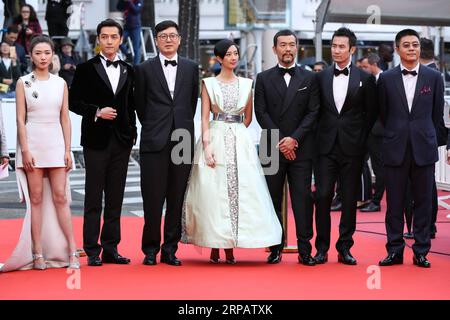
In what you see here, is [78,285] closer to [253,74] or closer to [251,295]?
[251,295]

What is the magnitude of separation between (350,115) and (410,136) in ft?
1.72

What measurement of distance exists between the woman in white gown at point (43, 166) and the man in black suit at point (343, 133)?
212 centimetres

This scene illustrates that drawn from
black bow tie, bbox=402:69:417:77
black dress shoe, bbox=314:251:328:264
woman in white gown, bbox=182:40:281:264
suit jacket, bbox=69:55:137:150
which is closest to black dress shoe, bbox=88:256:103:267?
woman in white gown, bbox=182:40:281:264

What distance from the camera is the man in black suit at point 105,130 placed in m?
8.05

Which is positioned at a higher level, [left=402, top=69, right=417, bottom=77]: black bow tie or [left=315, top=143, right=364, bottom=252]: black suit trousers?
[left=402, top=69, right=417, bottom=77]: black bow tie

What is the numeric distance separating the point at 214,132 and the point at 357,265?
1.63 m

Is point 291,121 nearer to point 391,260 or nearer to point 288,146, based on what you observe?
point 288,146

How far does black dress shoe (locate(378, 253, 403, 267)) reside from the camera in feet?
26.5

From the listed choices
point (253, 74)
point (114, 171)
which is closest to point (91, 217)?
point (114, 171)

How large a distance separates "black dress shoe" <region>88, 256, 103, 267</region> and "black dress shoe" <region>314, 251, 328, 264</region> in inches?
71.3

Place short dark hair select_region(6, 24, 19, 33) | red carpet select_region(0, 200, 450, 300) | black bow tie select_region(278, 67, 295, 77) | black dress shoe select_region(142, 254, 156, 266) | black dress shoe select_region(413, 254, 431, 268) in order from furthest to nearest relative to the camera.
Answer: short dark hair select_region(6, 24, 19, 33), black bow tie select_region(278, 67, 295, 77), black dress shoe select_region(142, 254, 156, 266), black dress shoe select_region(413, 254, 431, 268), red carpet select_region(0, 200, 450, 300)

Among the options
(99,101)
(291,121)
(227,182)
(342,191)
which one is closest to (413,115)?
(342,191)

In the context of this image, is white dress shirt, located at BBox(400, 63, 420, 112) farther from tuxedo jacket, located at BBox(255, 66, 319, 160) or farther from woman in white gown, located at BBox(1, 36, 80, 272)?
woman in white gown, located at BBox(1, 36, 80, 272)

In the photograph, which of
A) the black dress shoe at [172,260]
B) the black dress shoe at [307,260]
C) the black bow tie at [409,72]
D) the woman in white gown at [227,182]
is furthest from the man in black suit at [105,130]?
the black bow tie at [409,72]
